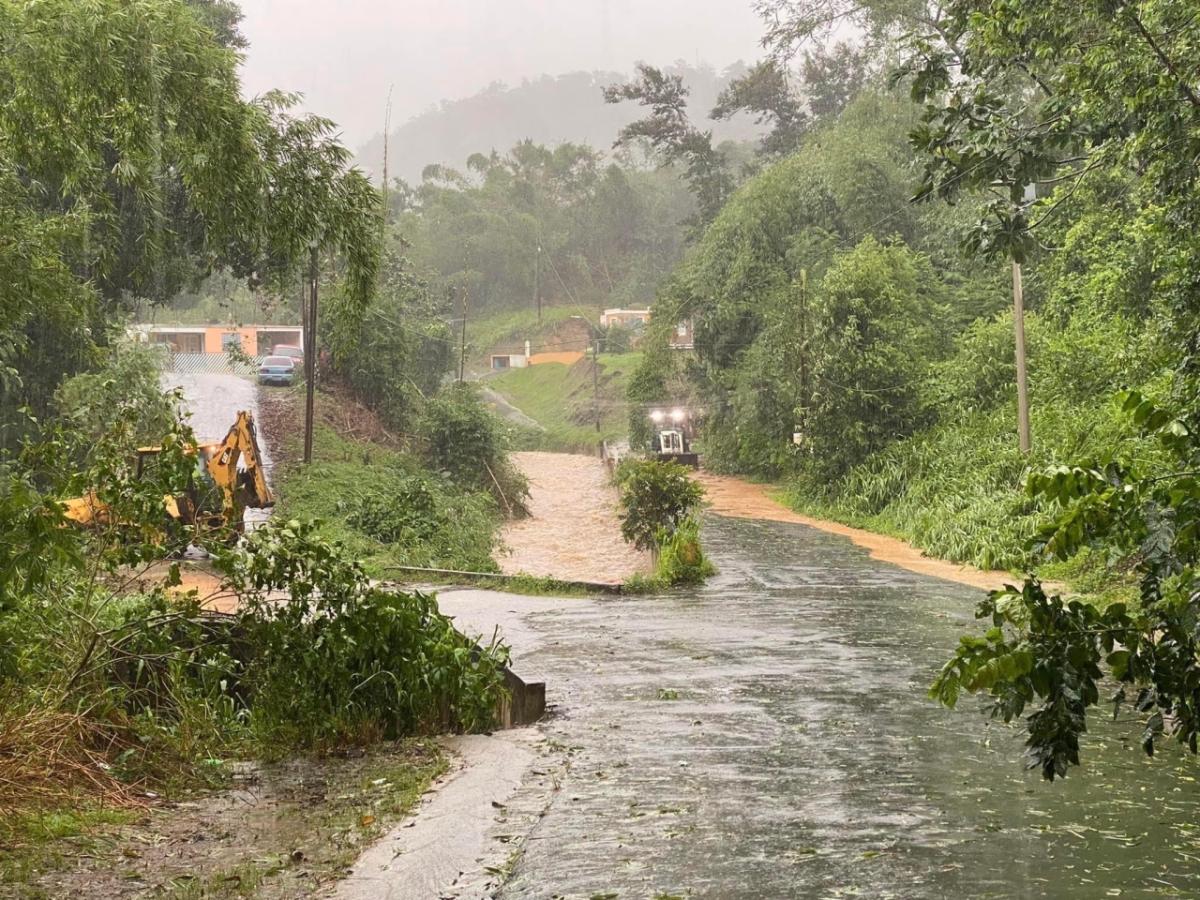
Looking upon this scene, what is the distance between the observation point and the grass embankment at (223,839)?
6246mm

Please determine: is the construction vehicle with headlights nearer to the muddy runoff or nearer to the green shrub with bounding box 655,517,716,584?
the green shrub with bounding box 655,517,716,584

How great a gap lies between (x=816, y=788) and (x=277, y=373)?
41.1m

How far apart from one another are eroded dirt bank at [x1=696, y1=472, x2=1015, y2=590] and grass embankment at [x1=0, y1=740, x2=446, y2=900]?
5790 mm

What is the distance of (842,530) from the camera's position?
1328 inches

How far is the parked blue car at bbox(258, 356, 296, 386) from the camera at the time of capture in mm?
46688

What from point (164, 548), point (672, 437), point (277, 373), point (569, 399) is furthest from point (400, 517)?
point (569, 399)

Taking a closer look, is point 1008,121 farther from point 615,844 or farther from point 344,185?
point 615,844

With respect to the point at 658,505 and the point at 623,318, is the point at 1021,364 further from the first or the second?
the point at 623,318

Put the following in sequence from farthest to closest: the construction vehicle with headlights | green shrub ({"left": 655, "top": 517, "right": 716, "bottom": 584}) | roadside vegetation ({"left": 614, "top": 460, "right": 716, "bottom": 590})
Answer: the construction vehicle with headlights
roadside vegetation ({"left": 614, "top": 460, "right": 716, "bottom": 590})
green shrub ({"left": 655, "top": 517, "right": 716, "bottom": 584})

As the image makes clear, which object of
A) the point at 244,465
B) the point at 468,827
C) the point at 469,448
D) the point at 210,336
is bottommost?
the point at 468,827

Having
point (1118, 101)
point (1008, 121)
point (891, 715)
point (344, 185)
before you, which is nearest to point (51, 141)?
point (344, 185)

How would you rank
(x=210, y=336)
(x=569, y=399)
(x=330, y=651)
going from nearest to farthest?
(x=330, y=651) < (x=210, y=336) < (x=569, y=399)

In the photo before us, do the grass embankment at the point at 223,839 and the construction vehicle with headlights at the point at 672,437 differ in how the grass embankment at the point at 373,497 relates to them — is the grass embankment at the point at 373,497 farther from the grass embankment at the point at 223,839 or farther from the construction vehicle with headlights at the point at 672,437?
the construction vehicle with headlights at the point at 672,437

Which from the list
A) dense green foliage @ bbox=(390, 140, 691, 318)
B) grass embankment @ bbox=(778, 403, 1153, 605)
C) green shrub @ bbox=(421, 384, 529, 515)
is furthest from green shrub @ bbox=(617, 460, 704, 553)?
dense green foliage @ bbox=(390, 140, 691, 318)
